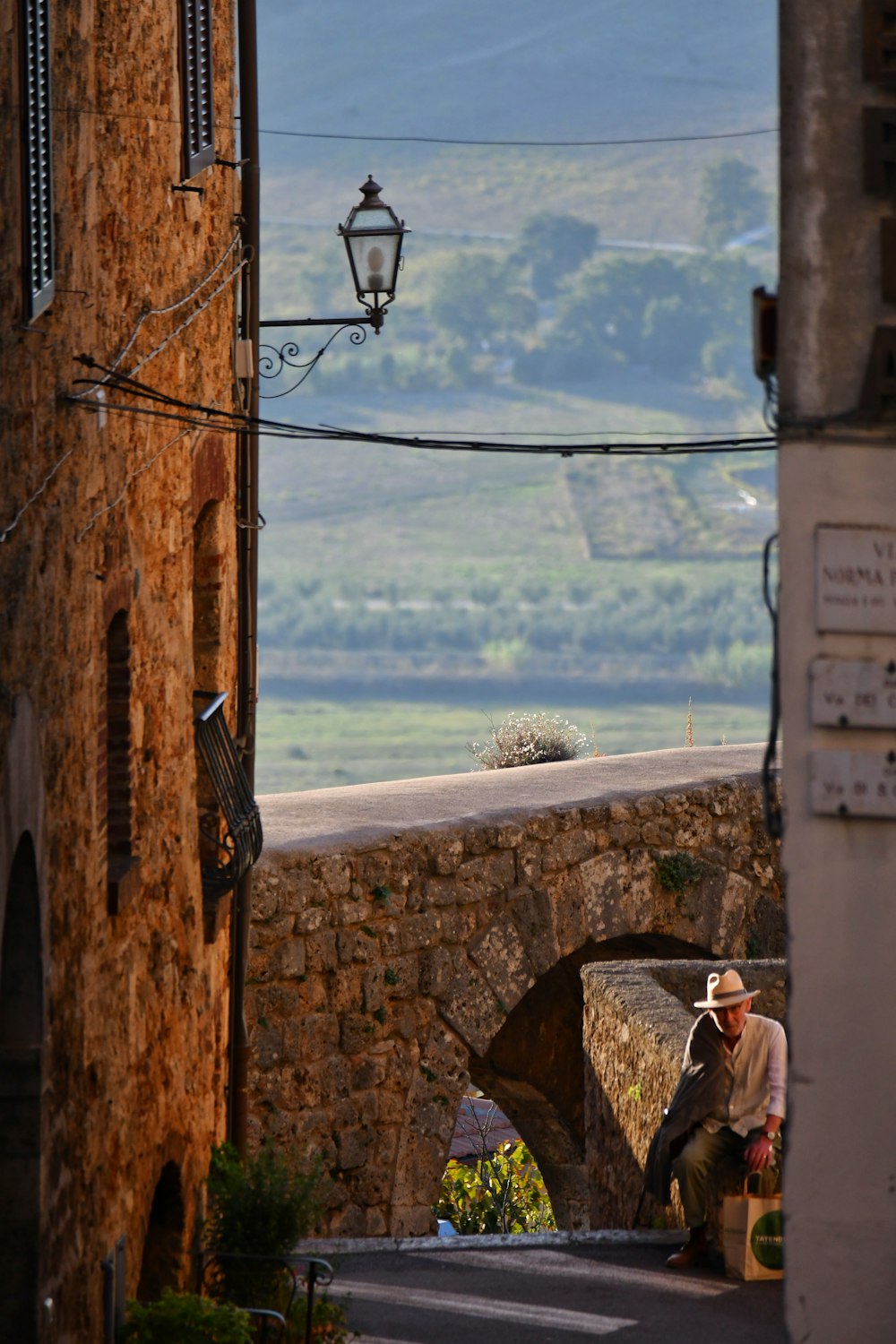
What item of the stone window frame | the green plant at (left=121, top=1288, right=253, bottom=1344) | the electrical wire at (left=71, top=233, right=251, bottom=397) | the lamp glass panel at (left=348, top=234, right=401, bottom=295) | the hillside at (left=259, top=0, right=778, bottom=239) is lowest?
the green plant at (left=121, top=1288, right=253, bottom=1344)

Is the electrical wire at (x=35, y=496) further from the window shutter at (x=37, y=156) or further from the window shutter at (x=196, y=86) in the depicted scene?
the window shutter at (x=196, y=86)

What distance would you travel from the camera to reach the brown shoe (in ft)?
25.9

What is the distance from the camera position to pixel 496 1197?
664 inches

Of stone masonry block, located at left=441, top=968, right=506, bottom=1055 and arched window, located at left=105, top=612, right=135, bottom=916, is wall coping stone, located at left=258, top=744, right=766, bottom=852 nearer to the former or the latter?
stone masonry block, located at left=441, top=968, right=506, bottom=1055

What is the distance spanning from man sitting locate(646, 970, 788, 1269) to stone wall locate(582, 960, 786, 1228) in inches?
15.5

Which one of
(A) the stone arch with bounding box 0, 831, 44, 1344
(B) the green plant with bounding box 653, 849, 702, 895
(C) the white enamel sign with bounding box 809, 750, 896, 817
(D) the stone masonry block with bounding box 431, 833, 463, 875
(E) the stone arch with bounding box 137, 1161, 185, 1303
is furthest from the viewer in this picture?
(B) the green plant with bounding box 653, 849, 702, 895

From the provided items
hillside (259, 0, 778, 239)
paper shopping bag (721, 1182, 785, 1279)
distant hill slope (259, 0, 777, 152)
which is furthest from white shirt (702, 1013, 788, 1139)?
distant hill slope (259, 0, 777, 152)

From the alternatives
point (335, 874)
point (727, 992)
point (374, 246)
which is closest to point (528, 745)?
point (335, 874)

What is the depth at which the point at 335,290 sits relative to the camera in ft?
504

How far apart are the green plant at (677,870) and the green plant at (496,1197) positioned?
4.69 metres

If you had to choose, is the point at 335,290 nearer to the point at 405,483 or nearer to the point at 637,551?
the point at 405,483

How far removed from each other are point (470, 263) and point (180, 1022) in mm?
147269

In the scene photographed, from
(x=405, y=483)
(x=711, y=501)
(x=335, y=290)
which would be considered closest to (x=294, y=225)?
(x=335, y=290)

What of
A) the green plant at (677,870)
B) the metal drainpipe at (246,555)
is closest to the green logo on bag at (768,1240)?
the metal drainpipe at (246,555)
